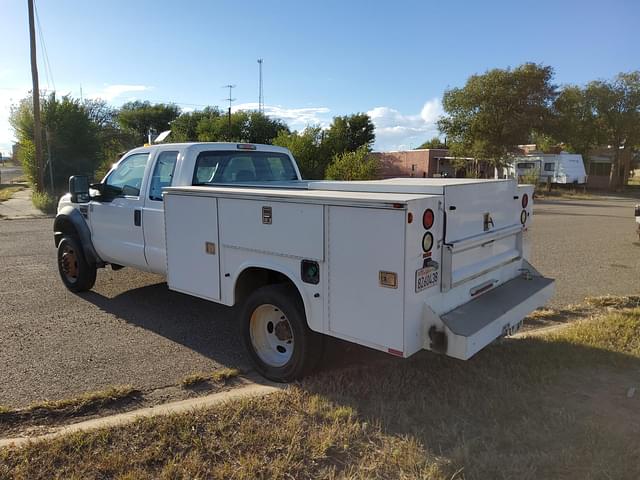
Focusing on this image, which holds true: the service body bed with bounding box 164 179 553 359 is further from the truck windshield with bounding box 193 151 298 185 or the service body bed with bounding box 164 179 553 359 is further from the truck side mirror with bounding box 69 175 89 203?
the truck side mirror with bounding box 69 175 89 203

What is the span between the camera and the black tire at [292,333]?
13.3 ft

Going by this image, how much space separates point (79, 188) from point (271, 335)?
3.60 m

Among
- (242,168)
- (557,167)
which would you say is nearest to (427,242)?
(242,168)

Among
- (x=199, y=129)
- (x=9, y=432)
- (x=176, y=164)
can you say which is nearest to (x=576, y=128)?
(x=199, y=129)

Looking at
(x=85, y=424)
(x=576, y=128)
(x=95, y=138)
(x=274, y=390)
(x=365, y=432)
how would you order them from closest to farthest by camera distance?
(x=365, y=432) < (x=85, y=424) < (x=274, y=390) < (x=95, y=138) < (x=576, y=128)

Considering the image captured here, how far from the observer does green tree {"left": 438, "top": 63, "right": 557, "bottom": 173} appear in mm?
32719

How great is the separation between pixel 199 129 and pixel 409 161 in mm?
20110

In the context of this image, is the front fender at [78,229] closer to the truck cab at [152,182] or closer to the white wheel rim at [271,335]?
the truck cab at [152,182]

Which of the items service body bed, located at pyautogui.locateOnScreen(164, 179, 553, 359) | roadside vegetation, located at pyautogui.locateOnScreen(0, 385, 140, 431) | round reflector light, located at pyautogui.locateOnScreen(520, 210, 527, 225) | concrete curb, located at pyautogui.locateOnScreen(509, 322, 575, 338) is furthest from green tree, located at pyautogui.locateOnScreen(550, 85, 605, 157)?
roadside vegetation, located at pyautogui.locateOnScreen(0, 385, 140, 431)

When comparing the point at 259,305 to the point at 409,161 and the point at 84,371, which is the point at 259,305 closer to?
the point at 84,371

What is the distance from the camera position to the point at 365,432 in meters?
3.39

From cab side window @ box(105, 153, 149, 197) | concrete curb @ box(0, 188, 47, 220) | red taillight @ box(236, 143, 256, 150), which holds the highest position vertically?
red taillight @ box(236, 143, 256, 150)

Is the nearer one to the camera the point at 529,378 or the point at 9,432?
the point at 9,432

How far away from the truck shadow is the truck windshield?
62.8 inches
